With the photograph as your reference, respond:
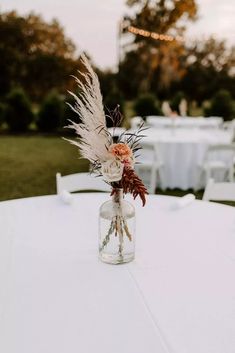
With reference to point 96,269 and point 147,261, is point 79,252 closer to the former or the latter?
point 96,269

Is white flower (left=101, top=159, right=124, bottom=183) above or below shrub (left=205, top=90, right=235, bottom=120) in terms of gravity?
below

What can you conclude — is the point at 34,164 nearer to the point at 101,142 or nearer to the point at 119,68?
the point at 101,142

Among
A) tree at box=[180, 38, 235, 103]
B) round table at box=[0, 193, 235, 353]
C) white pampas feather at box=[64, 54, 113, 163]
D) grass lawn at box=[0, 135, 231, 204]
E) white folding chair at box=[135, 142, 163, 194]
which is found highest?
tree at box=[180, 38, 235, 103]

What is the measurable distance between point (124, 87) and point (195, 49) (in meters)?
11.0

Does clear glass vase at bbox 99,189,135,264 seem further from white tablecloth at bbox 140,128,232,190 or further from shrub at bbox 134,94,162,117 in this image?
shrub at bbox 134,94,162,117

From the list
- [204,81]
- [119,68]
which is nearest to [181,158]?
[119,68]

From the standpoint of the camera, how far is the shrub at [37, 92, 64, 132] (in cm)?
1171

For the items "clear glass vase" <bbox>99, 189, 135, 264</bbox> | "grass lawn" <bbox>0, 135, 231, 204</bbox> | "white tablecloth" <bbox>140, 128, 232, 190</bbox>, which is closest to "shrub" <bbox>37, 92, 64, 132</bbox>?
"grass lawn" <bbox>0, 135, 231, 204</bbox>

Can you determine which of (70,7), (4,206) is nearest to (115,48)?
(70,7)

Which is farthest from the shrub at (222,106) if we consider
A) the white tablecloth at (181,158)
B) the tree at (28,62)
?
the tree at (28,62)

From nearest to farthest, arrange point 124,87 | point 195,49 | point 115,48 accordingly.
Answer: point 115,48 < point 124,87 < point 195,49

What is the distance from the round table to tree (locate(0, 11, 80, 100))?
1751 cm

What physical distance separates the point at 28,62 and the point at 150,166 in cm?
1551

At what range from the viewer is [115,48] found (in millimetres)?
16875
